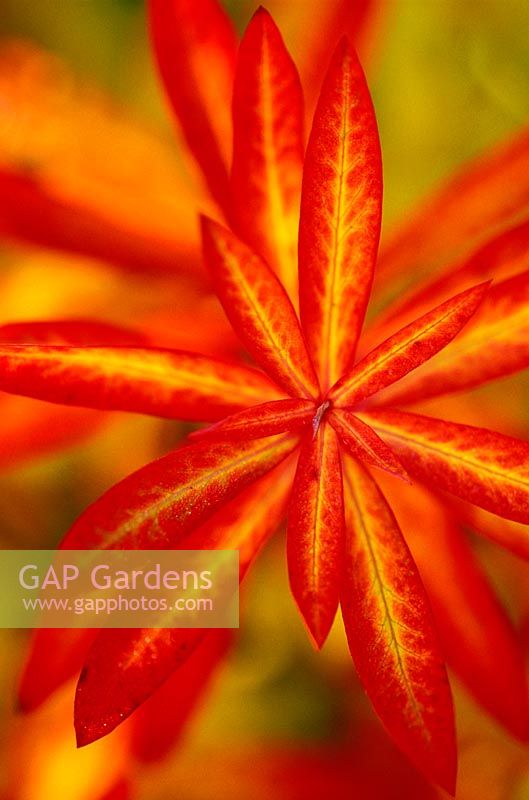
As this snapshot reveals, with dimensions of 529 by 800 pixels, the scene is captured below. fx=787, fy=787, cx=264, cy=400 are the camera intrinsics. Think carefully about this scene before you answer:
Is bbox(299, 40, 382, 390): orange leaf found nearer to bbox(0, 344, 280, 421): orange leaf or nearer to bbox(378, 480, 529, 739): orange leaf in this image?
bbox(0, 344, 280, 421): orange leaf

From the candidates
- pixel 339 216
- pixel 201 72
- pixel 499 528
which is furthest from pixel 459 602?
pixel 201 72

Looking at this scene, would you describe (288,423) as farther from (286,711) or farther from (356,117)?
(286,711)

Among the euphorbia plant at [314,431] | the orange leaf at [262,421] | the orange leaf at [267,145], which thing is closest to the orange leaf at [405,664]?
the euphorbia plant at [314,431]

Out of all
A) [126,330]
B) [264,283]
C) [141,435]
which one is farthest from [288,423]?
[141,435]

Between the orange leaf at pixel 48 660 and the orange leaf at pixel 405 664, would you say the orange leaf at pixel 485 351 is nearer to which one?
the orange leaf at pixel 405 664

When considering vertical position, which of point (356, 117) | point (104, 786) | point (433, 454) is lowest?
point (104, 786)

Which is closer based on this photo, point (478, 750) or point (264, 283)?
point (264, 283)
